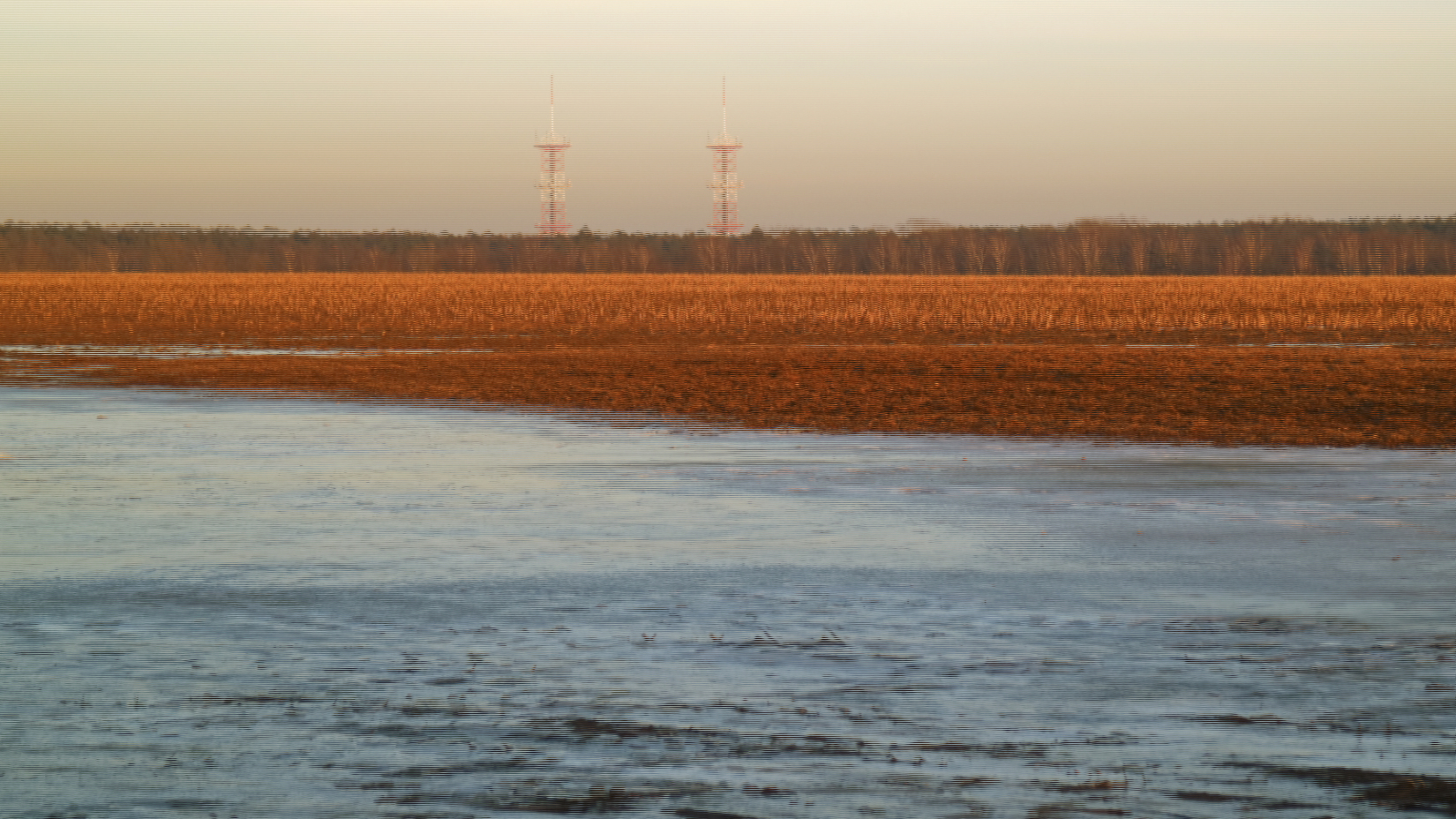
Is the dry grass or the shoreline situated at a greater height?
the dry grass

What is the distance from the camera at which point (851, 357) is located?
101 feet

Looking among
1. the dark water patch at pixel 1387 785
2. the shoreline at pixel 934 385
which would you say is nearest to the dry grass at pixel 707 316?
the shoreline at pixel 934 385

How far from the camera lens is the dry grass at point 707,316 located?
139 feet

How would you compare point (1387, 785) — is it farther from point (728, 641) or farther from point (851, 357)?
point (851, 357)

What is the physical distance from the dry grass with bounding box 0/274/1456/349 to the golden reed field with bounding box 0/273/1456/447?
18 cm

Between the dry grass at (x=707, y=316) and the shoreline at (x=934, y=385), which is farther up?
the dry grass at (x=707, y=316)

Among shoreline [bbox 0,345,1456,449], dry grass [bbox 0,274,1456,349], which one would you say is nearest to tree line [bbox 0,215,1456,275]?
dry grass [bbox 0,274,1456,349]

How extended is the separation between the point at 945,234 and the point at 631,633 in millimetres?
190421

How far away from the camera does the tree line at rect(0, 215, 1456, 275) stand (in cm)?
17238

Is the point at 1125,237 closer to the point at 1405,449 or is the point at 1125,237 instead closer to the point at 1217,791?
the point at 1405,449

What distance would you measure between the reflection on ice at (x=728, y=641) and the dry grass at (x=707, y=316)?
26.5 m

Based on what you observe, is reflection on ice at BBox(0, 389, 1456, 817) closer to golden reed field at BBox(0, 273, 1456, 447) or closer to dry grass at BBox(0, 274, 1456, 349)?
golden reed field at BBox(0, 273, 1456, 447)

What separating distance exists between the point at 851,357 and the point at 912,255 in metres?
156

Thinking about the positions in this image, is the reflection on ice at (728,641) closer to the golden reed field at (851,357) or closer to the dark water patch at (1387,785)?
the dark water patch at (1387,785)
